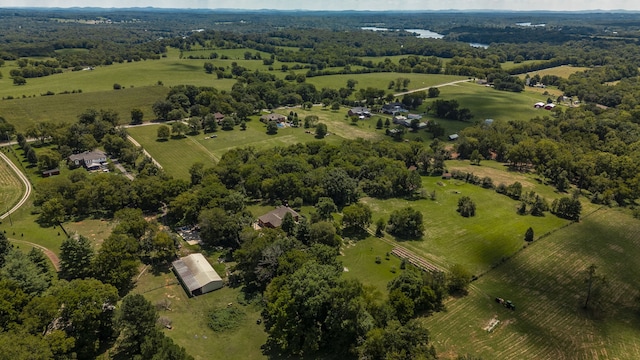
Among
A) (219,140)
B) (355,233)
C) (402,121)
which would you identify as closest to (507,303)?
(355,233)

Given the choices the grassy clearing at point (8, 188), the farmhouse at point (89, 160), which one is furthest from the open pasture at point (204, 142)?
the grassy clearing at point (8, 188)

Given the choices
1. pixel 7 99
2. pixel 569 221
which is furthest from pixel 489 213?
pixel 7 99

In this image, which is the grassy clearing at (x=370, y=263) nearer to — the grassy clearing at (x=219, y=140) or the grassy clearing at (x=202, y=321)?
the grassy clearing at (x=202, y=321)

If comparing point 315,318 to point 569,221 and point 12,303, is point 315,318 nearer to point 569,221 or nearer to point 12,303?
point 12,303

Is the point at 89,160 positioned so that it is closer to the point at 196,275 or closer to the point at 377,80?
the point at 196,275

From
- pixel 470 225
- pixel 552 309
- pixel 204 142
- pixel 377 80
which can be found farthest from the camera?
pixel 377 80

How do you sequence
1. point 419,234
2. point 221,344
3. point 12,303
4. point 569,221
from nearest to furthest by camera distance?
1. point 12,303
2. point 221,344
3. point 419,234
4. point 569,221

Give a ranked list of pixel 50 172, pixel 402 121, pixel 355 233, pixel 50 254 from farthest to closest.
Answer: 1. pixel 402 121
2. pixel 50 172
3. pixel 355 233
4. pixel 50 254
